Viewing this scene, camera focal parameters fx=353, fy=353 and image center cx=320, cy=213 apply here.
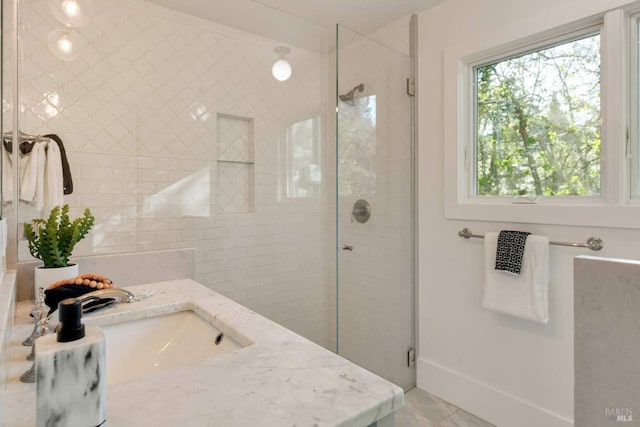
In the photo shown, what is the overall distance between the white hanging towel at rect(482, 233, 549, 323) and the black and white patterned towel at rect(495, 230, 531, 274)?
0.11 feet

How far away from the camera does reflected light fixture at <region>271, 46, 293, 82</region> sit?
2.30m

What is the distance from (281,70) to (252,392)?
2.12 m

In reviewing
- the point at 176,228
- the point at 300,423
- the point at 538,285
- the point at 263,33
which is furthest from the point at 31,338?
the point at 263,33

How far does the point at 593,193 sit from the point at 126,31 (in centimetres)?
239

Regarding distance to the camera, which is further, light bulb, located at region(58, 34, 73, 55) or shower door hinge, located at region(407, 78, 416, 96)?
shower door hinge, located at region(407, 78, 416, 96)

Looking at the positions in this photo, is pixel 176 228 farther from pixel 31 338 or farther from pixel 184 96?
pixel 31 338

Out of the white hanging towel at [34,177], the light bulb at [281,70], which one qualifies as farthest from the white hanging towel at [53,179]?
the light bulb at [281,70]

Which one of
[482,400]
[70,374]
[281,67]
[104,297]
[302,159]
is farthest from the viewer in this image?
[302,159]

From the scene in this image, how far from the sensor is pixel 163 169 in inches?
76.4

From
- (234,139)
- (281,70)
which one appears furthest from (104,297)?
(281,70)

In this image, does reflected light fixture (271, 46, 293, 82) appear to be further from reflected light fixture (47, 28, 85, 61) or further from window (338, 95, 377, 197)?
reflected light fixture (47, 28, 85, 61)

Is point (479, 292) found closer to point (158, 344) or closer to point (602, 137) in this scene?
point (602, 137)

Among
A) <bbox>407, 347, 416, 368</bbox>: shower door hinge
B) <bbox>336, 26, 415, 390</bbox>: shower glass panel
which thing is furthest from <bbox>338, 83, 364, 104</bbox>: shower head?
<bbox>407, 347, 416, 368</bbox>: shower door hinge

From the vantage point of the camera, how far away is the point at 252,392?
2.08ft
